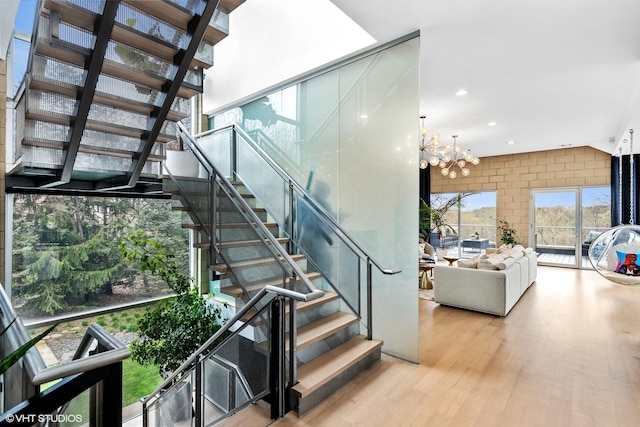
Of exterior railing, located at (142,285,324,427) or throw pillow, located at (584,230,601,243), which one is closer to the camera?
exterior railing, located at (142,285,324,427)

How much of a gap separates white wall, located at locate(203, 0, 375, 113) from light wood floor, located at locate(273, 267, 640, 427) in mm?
3175

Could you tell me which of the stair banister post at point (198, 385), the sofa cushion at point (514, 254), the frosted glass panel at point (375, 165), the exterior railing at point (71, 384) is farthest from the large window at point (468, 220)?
the exterior railing at point (71, 384)

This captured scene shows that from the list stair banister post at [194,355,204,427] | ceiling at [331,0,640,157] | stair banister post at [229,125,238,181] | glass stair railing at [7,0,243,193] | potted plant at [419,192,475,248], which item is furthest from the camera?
potted plant at [419,192,475,248]

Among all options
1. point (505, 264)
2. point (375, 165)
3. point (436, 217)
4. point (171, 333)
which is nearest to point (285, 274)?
point (375, 165)

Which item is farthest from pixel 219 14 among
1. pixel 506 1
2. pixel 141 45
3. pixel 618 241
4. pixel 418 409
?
pixel 618 241

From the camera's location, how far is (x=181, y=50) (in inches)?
98.7

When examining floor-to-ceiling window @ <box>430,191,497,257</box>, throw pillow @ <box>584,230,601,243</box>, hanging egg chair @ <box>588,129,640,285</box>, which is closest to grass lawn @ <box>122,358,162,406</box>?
hanging egg chair @ <box>588,129,640,285</box>

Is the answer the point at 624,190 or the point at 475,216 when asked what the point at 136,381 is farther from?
the point at 624,190

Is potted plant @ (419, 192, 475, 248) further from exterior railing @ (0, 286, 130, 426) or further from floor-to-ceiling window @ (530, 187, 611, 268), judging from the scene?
exterior railing @ (0, 286, 130, 426)

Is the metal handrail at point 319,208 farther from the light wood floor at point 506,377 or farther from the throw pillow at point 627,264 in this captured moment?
the throw pillow at point 627,264

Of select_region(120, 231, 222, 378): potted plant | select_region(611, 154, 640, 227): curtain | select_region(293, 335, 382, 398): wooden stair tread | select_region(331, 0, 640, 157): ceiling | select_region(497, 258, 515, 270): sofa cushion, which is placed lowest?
select_region(120, 231, 222, 378): potted plant

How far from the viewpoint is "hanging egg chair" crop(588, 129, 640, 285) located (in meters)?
3.93

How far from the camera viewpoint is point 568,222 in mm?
8102

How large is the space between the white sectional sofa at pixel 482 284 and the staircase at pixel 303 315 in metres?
2.09
